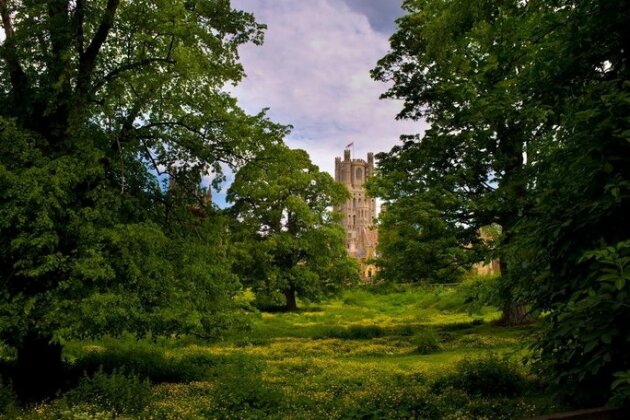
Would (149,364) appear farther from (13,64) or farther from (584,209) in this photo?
(584,209)

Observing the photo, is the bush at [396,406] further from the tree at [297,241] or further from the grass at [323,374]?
the tree at [297,241]

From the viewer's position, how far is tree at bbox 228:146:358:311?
46.0m

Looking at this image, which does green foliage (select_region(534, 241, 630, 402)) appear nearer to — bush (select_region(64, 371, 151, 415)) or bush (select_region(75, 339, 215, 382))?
bush (select_region(64, 371, 151, 415))

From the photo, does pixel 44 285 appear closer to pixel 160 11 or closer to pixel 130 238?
pixel 130 238

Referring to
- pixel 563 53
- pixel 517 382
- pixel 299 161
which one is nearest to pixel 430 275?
pixel 299 161

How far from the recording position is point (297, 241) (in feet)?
158

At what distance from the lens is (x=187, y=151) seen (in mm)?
16875

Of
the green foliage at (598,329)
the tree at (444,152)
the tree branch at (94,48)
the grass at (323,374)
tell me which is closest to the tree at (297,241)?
the grass at (323,374)

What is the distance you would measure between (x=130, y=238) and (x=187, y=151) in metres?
5.13

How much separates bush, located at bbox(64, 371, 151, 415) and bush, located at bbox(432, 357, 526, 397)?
748 cm

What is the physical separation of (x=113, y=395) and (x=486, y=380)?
9314mm

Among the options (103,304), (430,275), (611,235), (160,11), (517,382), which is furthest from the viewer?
(430,275)

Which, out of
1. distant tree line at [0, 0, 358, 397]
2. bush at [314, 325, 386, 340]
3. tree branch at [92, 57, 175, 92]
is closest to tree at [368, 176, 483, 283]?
bush at [314, 325, 386, 340]

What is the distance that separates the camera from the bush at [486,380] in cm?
1210
